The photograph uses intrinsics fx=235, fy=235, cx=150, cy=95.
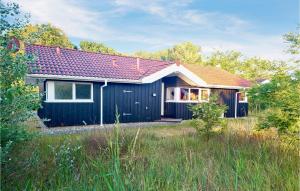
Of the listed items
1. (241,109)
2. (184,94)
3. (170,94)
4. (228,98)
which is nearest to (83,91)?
(170,94)

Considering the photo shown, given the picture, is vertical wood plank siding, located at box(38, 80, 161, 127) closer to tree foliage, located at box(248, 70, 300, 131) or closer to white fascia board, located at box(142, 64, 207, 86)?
white fascia board, located at box(142, 64, 207, 86)

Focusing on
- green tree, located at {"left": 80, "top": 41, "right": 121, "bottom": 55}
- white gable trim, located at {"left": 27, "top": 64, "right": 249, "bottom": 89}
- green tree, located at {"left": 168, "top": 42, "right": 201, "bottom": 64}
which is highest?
green tree, located at {"left": 168, "top": 42, "right": 201, "bottom": 64}

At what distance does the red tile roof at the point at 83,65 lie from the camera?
13.2 m

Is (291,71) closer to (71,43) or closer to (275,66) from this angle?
(275,66)

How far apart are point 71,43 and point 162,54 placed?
86.0 feet

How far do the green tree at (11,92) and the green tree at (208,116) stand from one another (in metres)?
5.49

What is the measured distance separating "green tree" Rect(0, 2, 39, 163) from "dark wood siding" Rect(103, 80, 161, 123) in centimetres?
1036

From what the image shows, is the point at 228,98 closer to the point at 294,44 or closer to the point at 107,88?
the point at 107,88

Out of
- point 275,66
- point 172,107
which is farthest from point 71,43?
point 275,66

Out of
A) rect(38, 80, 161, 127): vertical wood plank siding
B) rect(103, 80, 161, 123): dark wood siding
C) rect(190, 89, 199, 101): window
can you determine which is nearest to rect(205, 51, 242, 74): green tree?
rect(190, 89, 199, 101): window

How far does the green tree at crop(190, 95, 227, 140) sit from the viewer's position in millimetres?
7655

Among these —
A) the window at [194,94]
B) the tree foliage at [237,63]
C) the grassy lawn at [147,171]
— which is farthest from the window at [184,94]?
the tree foliage at [237,63]

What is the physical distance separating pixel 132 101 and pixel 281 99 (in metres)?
10.6

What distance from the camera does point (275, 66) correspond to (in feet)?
22.0
